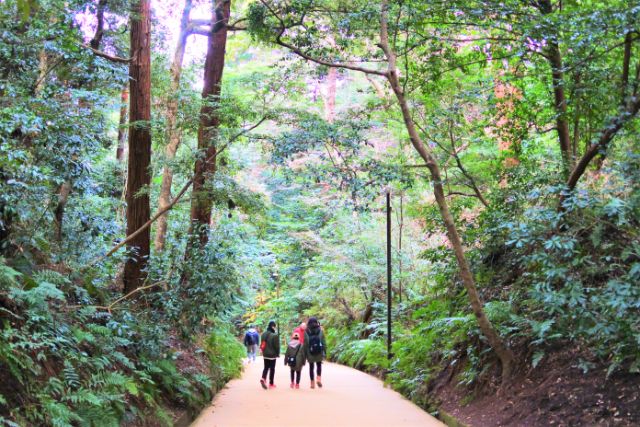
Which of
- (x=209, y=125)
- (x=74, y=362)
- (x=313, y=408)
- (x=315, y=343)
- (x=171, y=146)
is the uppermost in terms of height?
(x=209, y=125)

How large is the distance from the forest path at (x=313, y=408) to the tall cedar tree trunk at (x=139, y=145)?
10.0ft

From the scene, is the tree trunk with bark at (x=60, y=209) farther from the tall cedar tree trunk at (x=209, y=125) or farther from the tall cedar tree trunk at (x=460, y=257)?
the tall cedar tree trunk at (x=460, y=257)

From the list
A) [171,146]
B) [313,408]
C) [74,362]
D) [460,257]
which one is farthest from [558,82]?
[171,146]

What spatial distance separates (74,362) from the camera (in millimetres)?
6379

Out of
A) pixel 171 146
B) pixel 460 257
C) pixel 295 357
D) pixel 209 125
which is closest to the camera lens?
pixel 460 257

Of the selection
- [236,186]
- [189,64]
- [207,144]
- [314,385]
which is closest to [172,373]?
[236,186]

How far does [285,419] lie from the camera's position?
353 inches

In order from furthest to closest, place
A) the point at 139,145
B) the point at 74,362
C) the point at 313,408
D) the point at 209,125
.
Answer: the point at 139,145 < the point at 209,125 < the point at 313,408 < the point at 74,362

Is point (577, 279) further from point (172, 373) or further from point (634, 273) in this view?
point (172, 373)

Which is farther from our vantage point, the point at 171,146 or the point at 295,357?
the point at 295,357

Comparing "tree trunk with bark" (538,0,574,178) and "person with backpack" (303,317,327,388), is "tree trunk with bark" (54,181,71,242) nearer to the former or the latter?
"person with backpack" (303,317,327,388)

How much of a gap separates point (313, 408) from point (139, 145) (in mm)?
5958

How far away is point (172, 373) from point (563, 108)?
25.5 ft

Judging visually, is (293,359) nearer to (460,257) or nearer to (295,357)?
(295,357)
